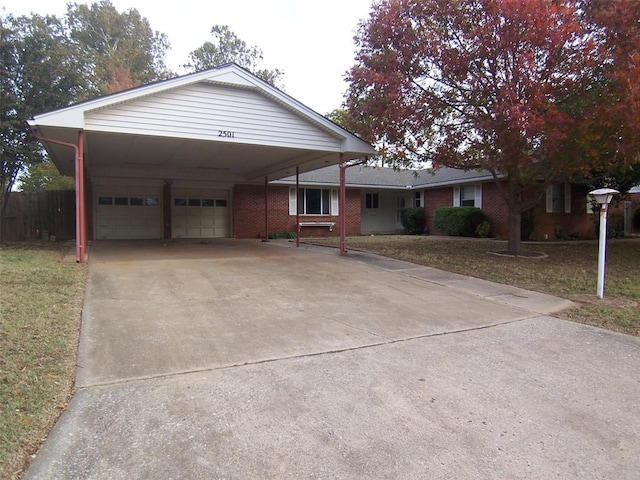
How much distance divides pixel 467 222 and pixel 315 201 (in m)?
7.45

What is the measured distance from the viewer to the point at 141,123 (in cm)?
1005

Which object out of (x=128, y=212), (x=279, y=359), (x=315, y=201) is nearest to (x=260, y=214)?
(x=315, y=201)

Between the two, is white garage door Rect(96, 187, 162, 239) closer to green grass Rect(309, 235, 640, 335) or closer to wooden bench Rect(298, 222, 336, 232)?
wooden bench Rect(298, 222, 336, 232)

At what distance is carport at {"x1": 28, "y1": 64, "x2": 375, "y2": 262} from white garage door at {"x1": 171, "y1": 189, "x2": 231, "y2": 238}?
0.05 m

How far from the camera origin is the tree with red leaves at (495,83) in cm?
940

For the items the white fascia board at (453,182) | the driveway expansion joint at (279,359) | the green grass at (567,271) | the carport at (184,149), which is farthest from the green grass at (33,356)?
the white fascia board at (453,182)

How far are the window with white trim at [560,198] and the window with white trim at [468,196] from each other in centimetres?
321

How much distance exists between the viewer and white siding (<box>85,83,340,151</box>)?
995 centimetres

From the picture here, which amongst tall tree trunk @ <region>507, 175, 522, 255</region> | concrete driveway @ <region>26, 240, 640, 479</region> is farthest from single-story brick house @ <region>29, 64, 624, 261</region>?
concrete driveway @ <region>26, 240, 640, 479</region>

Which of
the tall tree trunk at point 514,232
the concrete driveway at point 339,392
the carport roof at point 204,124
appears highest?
the carport roof at point 204,124

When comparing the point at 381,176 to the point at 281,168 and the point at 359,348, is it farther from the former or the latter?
the point at 359,348

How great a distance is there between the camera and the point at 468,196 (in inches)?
858

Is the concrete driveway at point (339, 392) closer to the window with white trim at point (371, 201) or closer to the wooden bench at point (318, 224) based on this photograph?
the wooden bench at point (318, 224)

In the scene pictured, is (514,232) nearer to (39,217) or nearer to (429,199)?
(429,199)
